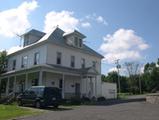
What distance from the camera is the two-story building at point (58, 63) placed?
34.1 m

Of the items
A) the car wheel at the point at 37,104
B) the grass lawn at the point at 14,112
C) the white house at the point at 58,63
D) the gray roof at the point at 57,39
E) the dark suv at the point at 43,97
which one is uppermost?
the gray roof at the point at 57,39

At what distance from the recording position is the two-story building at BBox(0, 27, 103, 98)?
112 feet

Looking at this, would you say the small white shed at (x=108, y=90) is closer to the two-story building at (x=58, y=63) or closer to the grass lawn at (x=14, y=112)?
the two-story building at (x=58, y=63)

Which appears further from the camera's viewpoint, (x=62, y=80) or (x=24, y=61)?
(x=24, y=61)

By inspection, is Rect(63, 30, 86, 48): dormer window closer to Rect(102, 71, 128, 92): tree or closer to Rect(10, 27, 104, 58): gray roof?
Rect(10, 27, 104, 58): gray roof

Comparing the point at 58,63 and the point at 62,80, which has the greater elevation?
the point at 58,63

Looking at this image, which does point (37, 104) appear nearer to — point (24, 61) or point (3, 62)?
point (24, 61)

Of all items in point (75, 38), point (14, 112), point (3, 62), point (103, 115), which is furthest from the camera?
point (3, 62)

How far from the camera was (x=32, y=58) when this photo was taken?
3700 centimetres

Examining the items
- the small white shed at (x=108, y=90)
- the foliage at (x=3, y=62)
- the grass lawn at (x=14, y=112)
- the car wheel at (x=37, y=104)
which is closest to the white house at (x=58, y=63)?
the small white shed at (x=108, y=90)

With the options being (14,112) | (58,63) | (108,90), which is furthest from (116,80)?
(14,112)

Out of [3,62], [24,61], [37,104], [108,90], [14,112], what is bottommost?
[14,112]

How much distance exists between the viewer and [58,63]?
35562 mm

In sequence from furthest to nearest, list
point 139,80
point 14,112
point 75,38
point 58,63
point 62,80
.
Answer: point 139,80 → point 75,38 → point 58,63 → point 62,80 → point 14,112
